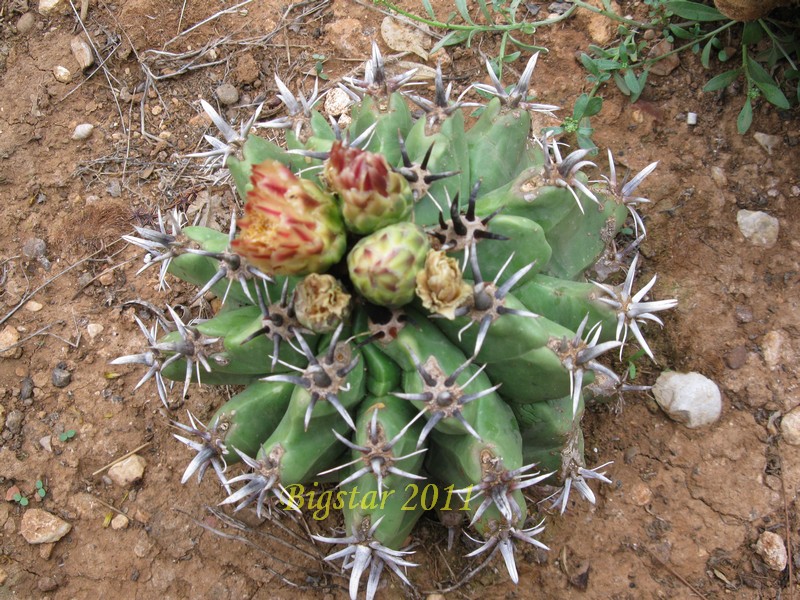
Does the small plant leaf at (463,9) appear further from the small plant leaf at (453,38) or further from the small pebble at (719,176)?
the small pebble at (719,176)

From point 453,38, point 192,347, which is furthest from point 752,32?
point 192,347

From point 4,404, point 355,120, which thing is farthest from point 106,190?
point 355,120

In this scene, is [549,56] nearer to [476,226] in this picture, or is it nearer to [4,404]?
[476,226]

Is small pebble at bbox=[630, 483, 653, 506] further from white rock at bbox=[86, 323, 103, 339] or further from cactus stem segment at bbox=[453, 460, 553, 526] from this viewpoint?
white rock at bbox=[86, 323, 103, 339]

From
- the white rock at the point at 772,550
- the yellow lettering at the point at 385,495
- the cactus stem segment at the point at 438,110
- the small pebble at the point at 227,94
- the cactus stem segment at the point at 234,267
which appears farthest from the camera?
the small pebble at the point at 227,94

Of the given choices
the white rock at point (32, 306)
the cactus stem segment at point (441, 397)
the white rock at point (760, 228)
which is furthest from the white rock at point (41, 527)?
the white rock at point (760, 228)

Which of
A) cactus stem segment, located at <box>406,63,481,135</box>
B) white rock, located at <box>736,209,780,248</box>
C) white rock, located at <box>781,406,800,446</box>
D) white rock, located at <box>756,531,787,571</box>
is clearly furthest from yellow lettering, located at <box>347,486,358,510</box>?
white rock, located at <box>736,209,780,248</box>

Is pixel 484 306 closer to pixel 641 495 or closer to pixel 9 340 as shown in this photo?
pixel 641 495
